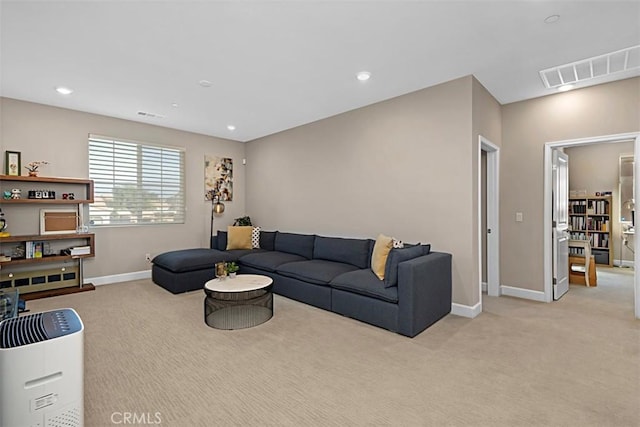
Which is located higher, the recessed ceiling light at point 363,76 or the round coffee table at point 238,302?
the recessed ceiling light at point 363,76

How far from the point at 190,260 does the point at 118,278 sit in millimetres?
1541

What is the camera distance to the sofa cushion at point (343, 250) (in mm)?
4219

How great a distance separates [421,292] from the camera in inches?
120

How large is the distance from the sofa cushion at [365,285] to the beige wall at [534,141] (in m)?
2.19

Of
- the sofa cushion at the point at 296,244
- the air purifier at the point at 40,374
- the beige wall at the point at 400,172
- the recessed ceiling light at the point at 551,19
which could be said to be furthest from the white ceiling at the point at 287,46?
the air purifier at the point at 40,374

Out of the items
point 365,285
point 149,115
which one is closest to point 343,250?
point 365,285

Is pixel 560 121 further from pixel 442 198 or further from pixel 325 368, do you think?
pixel 325 368

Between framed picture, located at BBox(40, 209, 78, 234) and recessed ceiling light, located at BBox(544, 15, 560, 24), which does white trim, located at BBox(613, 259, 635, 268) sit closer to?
recessed ceiling light, located at BBox(544, 15, 560, 24)

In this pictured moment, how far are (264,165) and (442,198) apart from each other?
12.4ft

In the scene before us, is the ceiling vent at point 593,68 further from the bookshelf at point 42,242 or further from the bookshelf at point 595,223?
the bookshelf at point 42,242

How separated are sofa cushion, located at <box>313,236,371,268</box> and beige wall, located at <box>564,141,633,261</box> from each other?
19.1ft

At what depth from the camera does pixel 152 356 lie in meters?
2.62

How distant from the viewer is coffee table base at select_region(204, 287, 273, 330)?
3.29 m

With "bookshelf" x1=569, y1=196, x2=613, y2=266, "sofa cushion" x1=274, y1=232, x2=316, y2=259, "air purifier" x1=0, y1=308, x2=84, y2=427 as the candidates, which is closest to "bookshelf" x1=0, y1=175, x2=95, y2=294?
"sofa cushion" x1=274, y1=232, x2=316, y2=259
